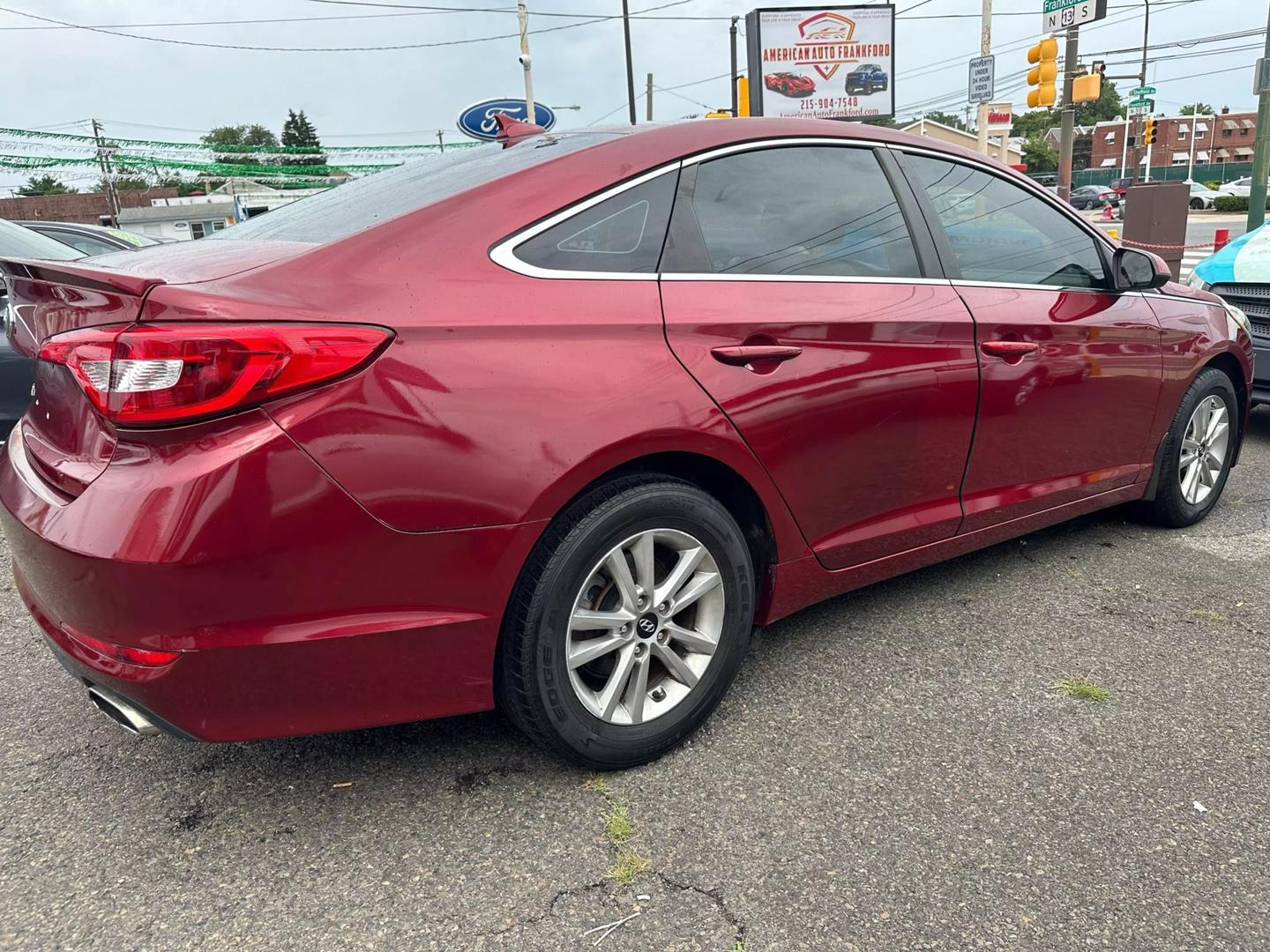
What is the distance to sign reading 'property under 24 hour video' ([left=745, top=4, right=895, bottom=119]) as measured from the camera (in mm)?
26031

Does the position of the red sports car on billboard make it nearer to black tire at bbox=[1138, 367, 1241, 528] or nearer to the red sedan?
black tire at bbox=[1138, 367, 1241, 528]

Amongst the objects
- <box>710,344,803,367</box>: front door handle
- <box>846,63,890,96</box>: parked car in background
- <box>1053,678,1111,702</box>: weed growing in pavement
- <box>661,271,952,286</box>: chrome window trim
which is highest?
<box>846,63,890,96</box>: parked car in background

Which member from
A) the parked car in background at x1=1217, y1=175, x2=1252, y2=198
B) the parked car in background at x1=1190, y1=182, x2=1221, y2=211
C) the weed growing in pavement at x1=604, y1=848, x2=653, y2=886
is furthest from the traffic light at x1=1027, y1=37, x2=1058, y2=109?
the parked car in background at x1=1217, y1=175, x2=1252, y2=198

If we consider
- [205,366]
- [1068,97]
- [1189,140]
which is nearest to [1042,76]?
[1068,97]

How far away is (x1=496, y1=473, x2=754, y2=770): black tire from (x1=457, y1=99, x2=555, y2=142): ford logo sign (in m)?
17.8

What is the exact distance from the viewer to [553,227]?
2.22 metres

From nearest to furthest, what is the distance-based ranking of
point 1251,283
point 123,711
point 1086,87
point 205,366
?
point 205,366, point 123,711, point 1251,283, point 1086,87

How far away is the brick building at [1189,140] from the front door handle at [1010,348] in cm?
9686

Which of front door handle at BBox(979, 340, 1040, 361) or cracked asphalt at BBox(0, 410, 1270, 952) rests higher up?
front door handle at BBox(979, 340, 1040, 361)

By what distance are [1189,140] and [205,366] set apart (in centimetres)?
10942

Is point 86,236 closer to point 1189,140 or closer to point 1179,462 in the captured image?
point 1179,462

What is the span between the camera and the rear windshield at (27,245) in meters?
5.45

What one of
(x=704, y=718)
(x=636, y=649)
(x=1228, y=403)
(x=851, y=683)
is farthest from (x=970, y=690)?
(x=1228, y=403)

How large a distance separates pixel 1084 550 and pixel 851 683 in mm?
1680
